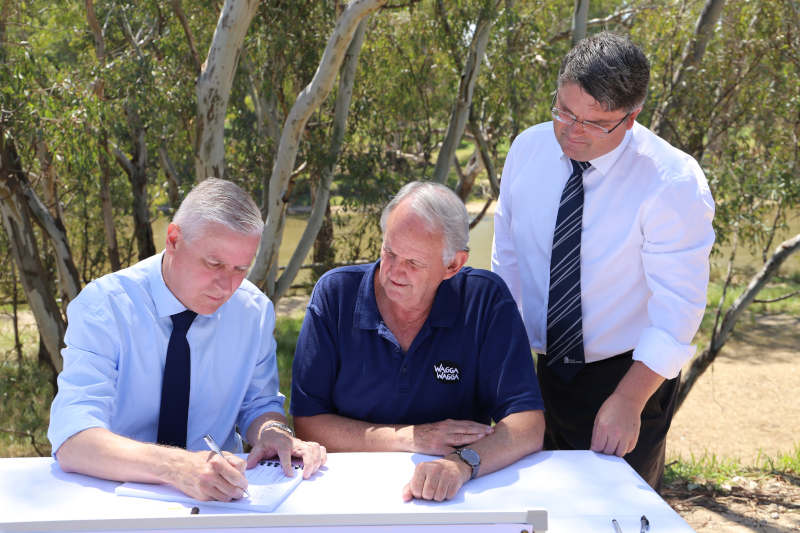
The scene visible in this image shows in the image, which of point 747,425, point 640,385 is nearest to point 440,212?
point 640,385

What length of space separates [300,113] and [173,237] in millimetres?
3142

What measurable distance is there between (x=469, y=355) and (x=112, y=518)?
1178mm

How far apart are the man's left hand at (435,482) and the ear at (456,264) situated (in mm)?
660

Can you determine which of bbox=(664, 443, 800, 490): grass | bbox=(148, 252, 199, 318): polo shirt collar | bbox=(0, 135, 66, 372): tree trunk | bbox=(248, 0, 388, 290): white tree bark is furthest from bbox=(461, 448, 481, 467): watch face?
bbox=(0, 135, 66, 372): tree trunk

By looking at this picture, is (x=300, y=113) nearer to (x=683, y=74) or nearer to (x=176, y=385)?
(x=176, y=385)

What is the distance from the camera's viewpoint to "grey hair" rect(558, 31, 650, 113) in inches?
83.6

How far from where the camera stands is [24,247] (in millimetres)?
5211

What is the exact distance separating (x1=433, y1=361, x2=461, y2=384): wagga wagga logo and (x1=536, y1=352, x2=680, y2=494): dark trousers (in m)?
0.53

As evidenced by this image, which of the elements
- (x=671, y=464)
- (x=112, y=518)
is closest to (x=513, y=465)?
(x=112, y=518)

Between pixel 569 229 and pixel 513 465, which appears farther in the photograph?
pixel 569 229

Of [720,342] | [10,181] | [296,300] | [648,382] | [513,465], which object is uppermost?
[10,181]

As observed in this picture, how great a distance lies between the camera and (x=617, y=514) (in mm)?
1750

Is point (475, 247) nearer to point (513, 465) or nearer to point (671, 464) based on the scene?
point (671, 464)

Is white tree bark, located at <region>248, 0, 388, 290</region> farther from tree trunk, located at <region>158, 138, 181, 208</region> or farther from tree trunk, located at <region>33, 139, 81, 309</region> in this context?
tree trunk, located at <region>158, 138, 181, 208</region>
